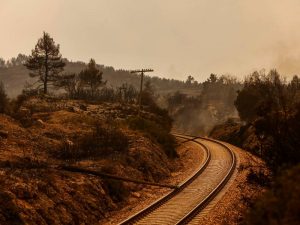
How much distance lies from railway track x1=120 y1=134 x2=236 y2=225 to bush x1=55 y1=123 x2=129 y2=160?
5.52m

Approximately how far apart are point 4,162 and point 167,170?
37.5 feet

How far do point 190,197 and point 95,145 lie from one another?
8.19 metres

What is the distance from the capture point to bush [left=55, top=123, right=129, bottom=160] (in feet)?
76.2

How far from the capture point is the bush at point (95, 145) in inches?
914

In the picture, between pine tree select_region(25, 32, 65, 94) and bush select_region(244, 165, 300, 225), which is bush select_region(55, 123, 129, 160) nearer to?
bush select_region(244, 165, 300, 225)

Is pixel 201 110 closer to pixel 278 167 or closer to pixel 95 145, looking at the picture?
pixel 95 145

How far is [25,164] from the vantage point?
19062 mm

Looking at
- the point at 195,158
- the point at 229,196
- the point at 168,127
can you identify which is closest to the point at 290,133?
the point at 229,196

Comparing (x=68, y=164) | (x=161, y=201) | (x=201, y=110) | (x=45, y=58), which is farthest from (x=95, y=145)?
(x=201, y=110)

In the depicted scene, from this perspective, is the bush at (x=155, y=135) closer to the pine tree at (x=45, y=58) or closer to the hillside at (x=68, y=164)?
the hillside at (x=68, y=164)

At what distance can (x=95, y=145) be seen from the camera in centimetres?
2570

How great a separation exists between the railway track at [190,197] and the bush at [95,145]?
5.52 metres

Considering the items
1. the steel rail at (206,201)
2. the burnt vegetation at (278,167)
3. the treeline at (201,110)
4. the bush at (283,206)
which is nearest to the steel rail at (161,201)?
the steel rail at (206,201)

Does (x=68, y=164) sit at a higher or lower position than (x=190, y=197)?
higher
